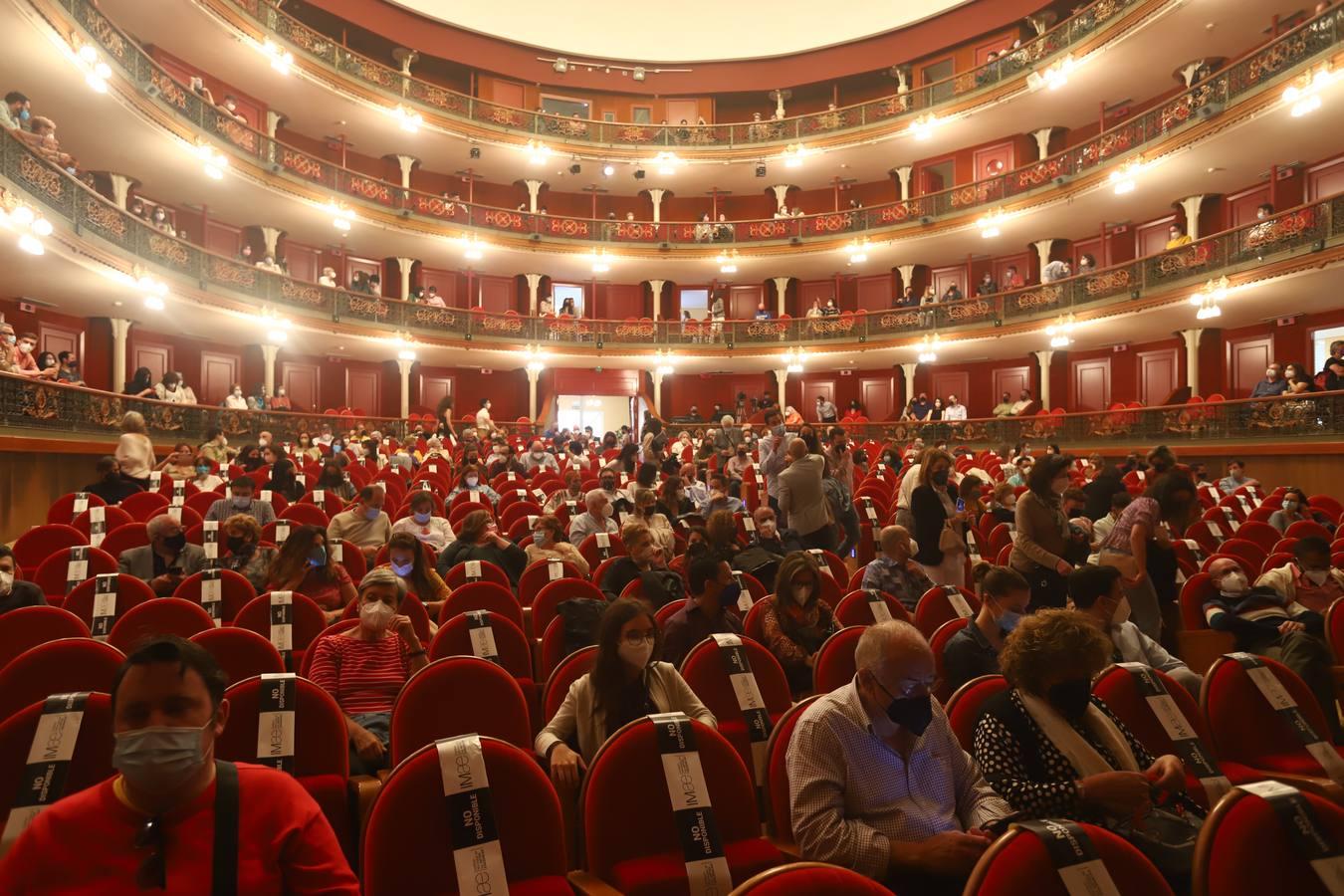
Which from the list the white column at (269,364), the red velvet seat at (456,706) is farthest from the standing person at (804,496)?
the white column at (269,364)

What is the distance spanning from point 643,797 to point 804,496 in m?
4.35

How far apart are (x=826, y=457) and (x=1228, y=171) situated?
14.6 meters

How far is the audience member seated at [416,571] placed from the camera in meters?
4.73

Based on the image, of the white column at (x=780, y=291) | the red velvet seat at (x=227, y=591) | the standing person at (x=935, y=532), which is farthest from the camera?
the white column at (x=780, y=291)

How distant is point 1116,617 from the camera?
3373 mm

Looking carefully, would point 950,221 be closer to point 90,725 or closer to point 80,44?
point 80,44

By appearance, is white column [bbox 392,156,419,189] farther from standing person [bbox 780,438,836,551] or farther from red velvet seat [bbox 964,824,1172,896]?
red velvet seat [bbox 964,824,1172,896]

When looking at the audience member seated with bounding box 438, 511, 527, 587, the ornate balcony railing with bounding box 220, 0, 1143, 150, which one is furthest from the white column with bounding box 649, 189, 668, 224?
the audience member seated with bounding box 438, 511, 527, 587

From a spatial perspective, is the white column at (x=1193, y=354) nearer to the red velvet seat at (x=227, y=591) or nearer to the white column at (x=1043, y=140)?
the white column at (x=1043, y=140)

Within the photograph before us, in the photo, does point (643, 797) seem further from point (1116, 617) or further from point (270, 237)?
point (270, 237)

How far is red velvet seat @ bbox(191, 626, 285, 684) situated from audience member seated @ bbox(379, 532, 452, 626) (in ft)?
5.06

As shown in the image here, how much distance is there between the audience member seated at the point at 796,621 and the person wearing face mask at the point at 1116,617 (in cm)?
110

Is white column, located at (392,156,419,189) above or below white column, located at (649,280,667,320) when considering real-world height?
above

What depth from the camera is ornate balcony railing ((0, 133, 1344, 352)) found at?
1231 cm
